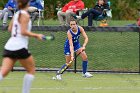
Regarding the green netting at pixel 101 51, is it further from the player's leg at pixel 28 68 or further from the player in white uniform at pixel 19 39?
the player in white uniform at pixel 19 39

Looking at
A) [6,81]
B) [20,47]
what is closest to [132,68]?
[6,81]

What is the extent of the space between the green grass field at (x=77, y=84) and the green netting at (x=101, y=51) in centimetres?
119

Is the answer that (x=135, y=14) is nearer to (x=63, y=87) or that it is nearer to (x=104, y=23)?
(x=104, y=23)

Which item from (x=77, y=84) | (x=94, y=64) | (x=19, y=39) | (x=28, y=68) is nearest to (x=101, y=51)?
(x=94, y=64)

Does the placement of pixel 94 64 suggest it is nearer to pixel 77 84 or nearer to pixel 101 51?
pixel 101 51

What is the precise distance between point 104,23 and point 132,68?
4.61 m

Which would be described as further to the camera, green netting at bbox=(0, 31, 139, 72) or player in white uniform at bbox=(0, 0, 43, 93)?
green netting at bbox=(0, 31, 139, 72)

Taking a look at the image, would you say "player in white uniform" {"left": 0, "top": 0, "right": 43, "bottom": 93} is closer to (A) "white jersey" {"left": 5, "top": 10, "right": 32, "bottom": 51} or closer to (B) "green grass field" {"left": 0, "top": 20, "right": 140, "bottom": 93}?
(A) "white jersey" {"left": 5, "top": 10, "right": 32, "bottom": 51}

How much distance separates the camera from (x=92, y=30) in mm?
14852

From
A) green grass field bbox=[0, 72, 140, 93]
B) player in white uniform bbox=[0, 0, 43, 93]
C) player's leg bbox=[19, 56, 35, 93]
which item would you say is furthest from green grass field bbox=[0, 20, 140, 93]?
player in white uniform bbox=[0, 0, 43, 93]

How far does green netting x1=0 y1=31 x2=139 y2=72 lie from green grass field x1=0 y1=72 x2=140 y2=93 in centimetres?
119

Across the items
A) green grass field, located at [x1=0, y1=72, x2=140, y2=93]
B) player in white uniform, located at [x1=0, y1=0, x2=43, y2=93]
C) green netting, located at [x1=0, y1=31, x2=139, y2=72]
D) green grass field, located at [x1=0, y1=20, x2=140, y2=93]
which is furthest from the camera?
green netting, located at [x1=0, y1=31, x2=139, y2=72]

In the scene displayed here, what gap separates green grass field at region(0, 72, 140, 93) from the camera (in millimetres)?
11062

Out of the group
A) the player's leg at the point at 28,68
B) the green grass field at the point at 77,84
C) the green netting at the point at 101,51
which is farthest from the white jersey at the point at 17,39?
the green netting at the point at 101,51
